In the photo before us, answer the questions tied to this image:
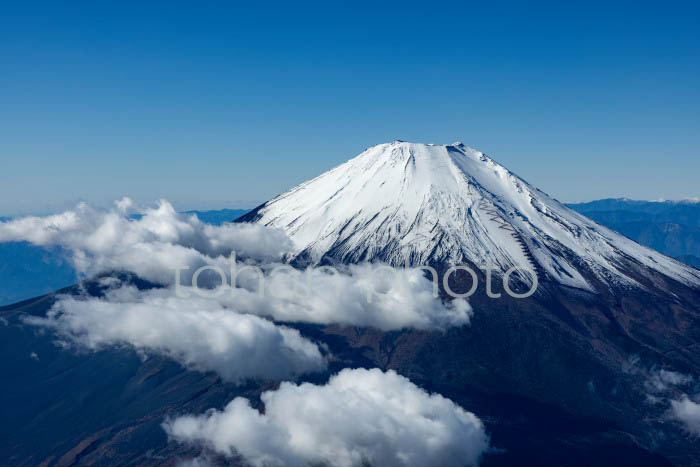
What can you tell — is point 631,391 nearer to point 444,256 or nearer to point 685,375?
point 685,375

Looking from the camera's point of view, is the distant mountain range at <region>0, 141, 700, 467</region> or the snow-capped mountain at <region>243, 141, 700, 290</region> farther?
the snow-capped mountain at <region>243, 141, 700, 290</region>

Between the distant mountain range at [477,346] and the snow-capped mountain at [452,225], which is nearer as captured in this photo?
the distant mountain range at [477,346]

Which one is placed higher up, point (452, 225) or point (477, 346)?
point (452, 225)

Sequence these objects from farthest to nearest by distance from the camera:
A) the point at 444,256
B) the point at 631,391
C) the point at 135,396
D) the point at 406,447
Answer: the point at 444,256, the point at 135,396, the point at 631,391, the point at 406,447

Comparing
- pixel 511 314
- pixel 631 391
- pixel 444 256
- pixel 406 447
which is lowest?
pixel 406 447

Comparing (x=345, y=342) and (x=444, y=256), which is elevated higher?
(x=444, y=256)

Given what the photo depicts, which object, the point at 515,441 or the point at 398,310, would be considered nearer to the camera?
the point at 515,441

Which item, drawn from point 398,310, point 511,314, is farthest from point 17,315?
point 511,314

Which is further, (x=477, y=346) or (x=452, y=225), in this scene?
(x=452, y=225)
